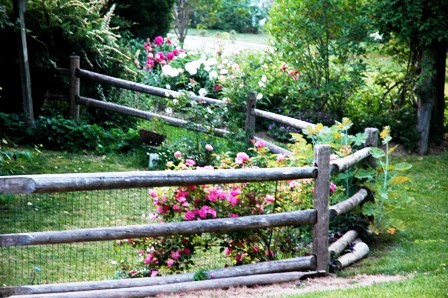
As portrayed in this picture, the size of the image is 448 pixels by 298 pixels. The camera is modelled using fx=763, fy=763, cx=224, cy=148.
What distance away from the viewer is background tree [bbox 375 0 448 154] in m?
12.8

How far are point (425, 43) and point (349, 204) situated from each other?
→ 21.9 feet

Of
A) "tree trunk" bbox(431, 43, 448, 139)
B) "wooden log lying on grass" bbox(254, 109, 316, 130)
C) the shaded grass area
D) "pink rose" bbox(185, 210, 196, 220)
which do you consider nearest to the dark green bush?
"wooden log lying on grass" bbox(254, 109, 316, 130)

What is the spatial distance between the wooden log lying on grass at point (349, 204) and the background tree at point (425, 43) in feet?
19.2

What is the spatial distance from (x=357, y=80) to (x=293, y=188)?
7.03 meters

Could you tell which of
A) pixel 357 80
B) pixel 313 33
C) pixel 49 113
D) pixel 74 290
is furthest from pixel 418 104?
pixel 74 290

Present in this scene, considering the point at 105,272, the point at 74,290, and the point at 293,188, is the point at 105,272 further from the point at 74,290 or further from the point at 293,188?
the point at 293,188

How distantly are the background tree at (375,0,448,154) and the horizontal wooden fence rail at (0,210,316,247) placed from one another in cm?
746

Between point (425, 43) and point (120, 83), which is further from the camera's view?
point (425, 43)

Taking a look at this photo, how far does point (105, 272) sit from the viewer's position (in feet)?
22.3

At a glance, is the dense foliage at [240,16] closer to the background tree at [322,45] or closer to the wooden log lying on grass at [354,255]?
the background tree at [322,45]

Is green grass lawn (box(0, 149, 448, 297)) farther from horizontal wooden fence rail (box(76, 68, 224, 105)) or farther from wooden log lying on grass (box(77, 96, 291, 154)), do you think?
horizontal wooden fence rail (box(76, 68, 224, 105))

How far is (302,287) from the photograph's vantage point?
6074 mm


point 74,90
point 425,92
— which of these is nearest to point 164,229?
point 74,90

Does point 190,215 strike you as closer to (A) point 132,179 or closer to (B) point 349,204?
(A) point 132,179
